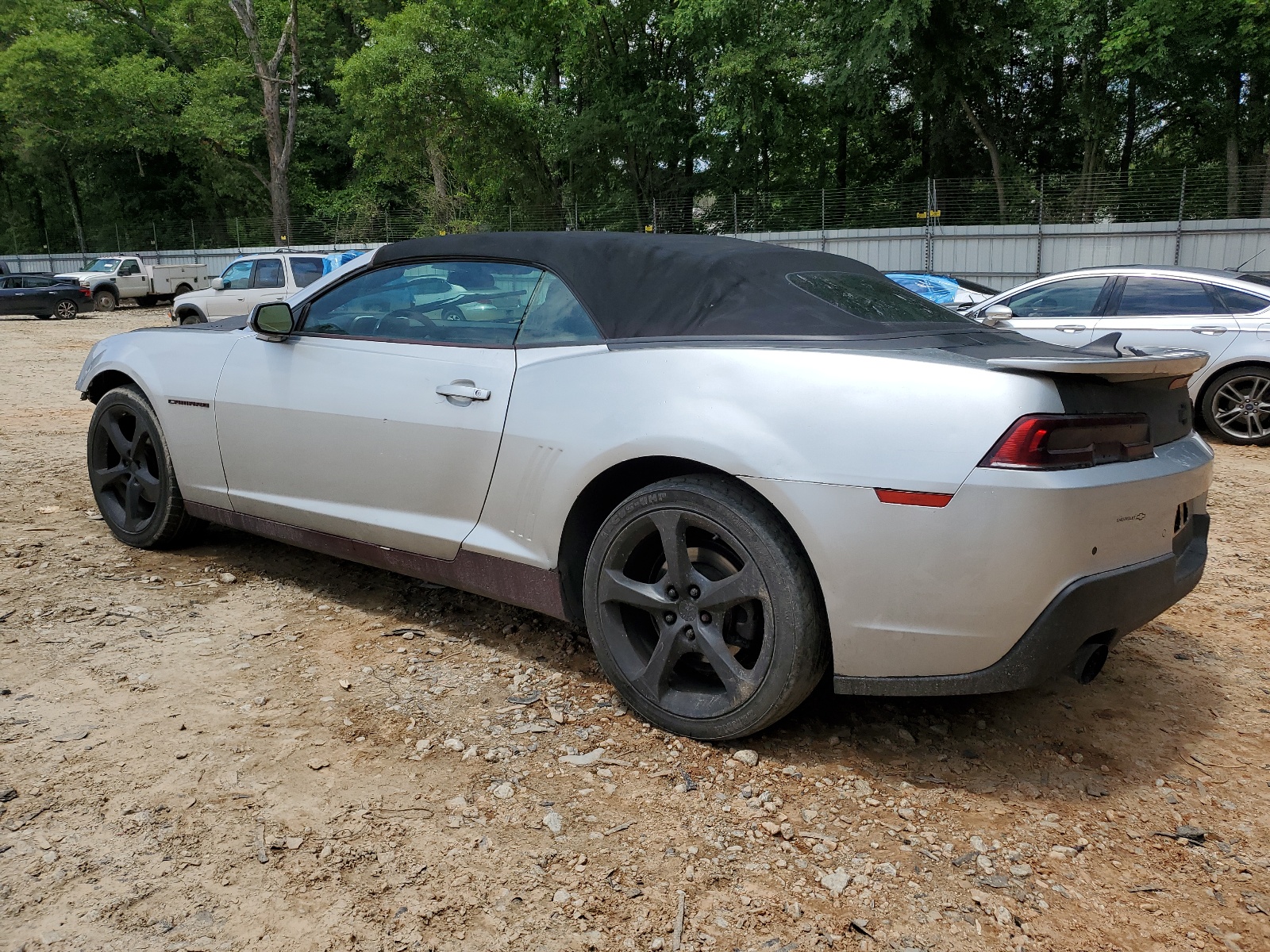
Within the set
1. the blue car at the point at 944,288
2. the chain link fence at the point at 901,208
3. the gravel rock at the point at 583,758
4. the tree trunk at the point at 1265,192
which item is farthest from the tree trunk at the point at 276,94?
the gravel rock at the point at 583,758

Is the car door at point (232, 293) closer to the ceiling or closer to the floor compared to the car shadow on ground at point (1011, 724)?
closer to the ceiling

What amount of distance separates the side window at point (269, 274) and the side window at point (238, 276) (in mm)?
171

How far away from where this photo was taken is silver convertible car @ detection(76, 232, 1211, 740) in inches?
98.3

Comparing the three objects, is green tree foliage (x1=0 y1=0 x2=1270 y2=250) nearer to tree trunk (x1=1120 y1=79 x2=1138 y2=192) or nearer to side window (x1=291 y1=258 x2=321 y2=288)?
tree trunk (x1=1120 y1=79 x2=1138 y2=192)

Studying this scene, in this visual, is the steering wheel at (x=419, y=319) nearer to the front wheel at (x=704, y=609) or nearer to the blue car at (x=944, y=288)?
the front wheel at (x=704, y=609)

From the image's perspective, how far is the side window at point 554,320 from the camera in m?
3.22

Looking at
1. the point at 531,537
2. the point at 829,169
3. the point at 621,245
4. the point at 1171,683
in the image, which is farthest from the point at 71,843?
the point at 829,169

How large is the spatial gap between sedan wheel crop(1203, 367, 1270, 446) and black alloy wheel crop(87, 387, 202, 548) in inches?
312

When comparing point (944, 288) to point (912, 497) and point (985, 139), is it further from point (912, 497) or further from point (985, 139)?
point (912, 497)

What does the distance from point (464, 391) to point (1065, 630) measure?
1982 millimetres

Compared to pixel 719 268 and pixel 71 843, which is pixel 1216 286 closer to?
pixel 719 268

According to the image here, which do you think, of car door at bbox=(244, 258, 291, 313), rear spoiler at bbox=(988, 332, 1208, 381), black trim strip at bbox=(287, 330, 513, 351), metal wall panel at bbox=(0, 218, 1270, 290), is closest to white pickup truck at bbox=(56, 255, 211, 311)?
car door at bbox=(244, 258, 291, 313)

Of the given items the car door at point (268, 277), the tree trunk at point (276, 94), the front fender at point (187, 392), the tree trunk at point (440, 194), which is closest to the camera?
the front fender at point (187, 392)

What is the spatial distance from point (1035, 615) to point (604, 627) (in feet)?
4.09
